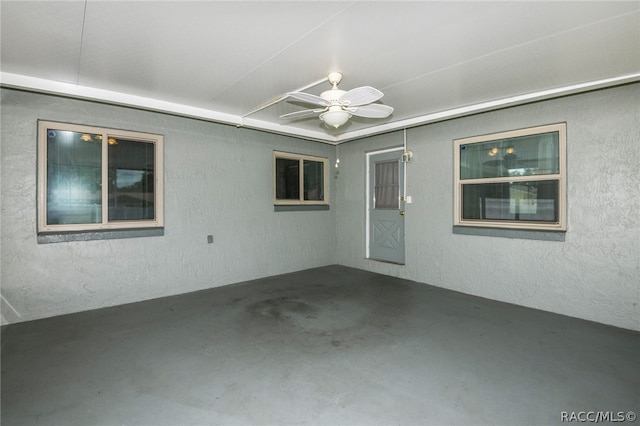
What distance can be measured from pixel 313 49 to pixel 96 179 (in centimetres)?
310

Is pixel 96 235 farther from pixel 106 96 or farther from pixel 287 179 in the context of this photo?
pixel 287 179

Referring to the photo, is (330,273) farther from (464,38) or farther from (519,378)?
(464,38)

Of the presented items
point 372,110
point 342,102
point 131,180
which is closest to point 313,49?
point 342,102

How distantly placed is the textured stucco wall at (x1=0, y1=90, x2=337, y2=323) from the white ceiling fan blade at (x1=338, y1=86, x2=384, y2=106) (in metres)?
2.61

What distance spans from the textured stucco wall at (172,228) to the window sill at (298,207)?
0.09 m

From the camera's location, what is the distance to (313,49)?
2.69 metres

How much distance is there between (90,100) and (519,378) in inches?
202

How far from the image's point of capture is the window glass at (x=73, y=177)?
357cm

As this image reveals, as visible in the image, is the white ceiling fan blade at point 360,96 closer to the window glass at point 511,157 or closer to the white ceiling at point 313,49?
the white ceiling at point 313,49

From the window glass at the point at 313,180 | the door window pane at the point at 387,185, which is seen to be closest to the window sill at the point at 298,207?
the window glass at the point at 313,180

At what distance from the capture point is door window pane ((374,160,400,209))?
5.48 m

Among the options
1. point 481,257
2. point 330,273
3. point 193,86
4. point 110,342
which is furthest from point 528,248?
point 110,342

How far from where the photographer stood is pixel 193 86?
11.6 ft

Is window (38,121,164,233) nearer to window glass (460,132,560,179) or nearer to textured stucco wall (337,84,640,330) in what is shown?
textured stucco wall (337,84,640,330)
